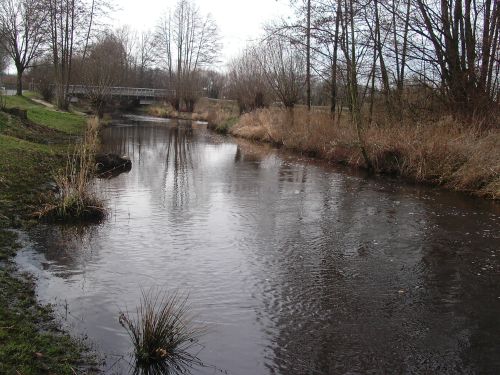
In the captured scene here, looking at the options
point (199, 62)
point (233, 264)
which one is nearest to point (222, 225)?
point (233, 264)

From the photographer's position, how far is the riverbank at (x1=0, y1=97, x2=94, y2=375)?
4.25 metres

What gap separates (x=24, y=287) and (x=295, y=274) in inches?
145

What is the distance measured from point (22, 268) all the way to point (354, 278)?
4717 mm

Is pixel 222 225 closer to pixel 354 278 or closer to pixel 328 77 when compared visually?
pixel 354 278

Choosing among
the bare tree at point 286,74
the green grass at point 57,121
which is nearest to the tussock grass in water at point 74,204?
the green grass at point 57,121

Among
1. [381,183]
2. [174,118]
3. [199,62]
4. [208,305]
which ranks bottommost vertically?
[208,305]

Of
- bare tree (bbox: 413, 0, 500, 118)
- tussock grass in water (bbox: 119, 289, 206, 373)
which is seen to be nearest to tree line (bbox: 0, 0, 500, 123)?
bare tree (bbox: 413, 0, 500, 118)

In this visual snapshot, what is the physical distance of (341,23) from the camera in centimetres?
1795

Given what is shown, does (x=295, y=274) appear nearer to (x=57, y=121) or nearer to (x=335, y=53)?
(x=335, y=53)

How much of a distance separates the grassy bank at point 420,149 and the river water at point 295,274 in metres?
1.14

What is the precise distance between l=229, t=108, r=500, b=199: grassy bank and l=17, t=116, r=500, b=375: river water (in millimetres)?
1143

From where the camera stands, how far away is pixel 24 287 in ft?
19.5

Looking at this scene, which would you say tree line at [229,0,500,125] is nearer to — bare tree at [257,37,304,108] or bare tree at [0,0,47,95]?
bare tree at [257,37,304,108]

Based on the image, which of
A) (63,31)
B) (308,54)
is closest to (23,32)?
(63,31)
